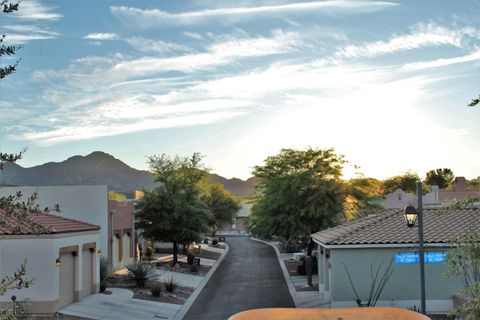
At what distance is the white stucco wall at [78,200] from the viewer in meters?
37.4

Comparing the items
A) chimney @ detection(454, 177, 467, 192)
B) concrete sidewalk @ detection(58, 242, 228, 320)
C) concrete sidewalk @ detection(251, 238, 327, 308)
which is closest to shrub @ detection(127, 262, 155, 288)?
concrete sidewalk @ detection(58, 242, 228, 320)

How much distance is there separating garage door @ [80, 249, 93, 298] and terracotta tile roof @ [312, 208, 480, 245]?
11.5 metres

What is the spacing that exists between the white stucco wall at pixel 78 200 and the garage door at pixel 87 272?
8061 mm

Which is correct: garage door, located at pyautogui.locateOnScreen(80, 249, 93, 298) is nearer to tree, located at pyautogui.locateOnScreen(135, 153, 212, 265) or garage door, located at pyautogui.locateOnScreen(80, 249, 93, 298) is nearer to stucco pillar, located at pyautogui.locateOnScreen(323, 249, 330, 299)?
stucco pillar, located at pyautogui.locateOnScreen(323, 249, 330, 299)

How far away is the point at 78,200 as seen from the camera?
3772 cm

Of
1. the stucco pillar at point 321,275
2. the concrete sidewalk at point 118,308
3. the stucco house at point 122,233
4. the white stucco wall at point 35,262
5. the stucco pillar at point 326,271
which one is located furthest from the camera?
the stucco house at point 122,233

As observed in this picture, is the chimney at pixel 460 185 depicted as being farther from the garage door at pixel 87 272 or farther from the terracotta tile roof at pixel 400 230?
the garage door at pixel 87 272

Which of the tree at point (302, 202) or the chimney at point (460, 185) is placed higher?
the chimney at point (460, 185)

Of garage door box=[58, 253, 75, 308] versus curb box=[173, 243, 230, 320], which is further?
curb box=[173, 243, 230, 320]

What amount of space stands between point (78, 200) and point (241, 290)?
466 inches

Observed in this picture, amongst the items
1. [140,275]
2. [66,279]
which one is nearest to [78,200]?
[140,275]

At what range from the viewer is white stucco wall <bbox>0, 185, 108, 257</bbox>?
37406 mm

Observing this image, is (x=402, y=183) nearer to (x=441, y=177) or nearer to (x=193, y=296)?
(x=441, y=177)

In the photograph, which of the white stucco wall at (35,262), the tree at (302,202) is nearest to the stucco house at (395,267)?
the white stucco wall at (35,262)
